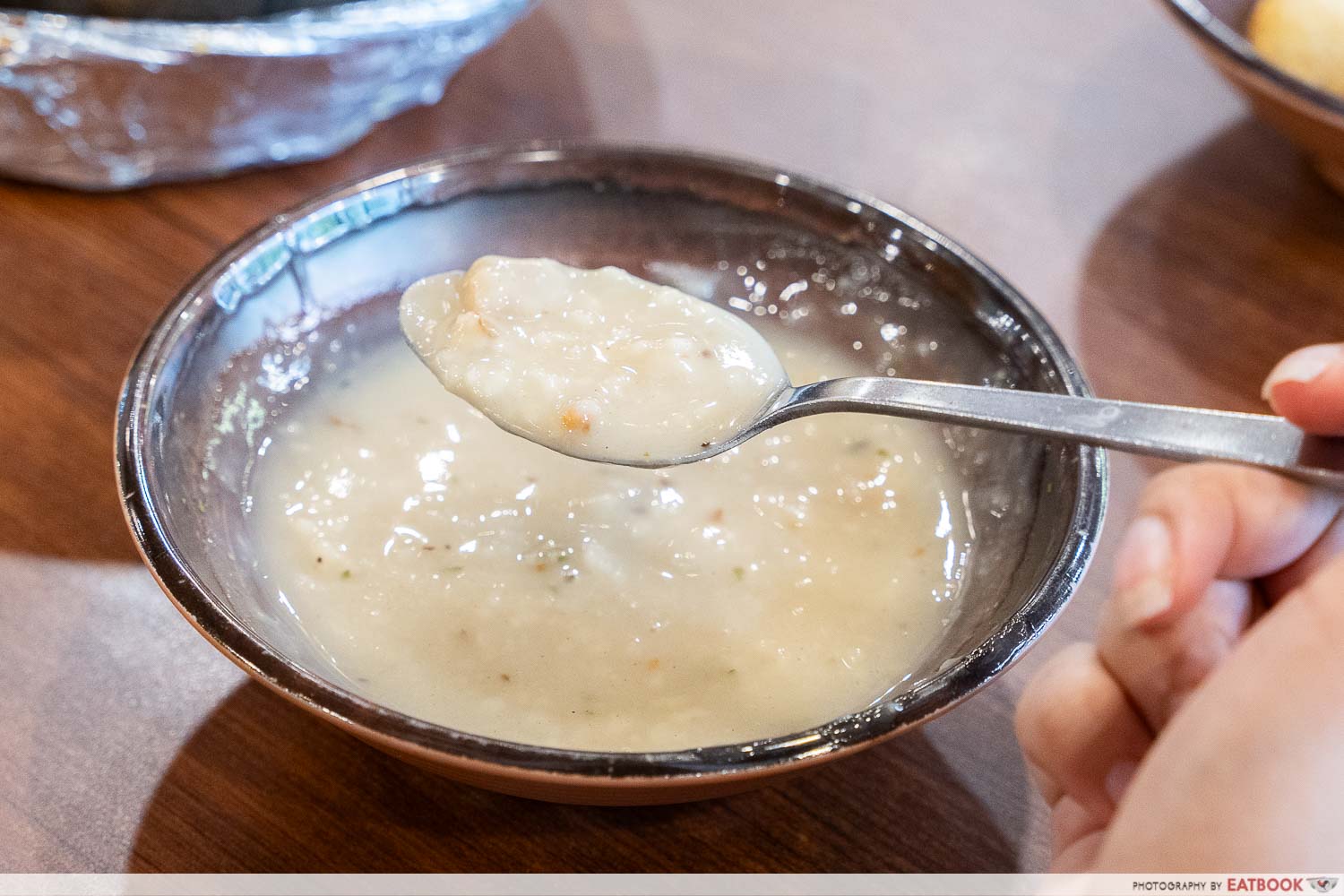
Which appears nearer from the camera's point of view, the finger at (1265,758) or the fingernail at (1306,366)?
the finger at (1265,758)

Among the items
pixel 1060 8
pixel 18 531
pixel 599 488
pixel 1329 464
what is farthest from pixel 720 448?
pixel 1060 8

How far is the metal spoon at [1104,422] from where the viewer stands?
671 millimetres

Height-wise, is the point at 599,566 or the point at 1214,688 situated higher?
the point at 1214,688

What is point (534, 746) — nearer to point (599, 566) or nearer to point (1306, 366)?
point (599, 566)

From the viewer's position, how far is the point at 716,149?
1506 mm

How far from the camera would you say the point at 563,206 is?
1.12 m

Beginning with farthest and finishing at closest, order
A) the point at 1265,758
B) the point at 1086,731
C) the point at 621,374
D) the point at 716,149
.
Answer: the point at 716,149 < the point at 621,374 < the point at 1086,731 < the point at 1265,758

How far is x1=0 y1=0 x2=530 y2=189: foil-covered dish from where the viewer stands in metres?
1.29

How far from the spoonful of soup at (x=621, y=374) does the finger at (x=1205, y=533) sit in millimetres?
100

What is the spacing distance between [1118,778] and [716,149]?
98cm

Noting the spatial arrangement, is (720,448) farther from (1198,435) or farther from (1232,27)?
(1232,27)

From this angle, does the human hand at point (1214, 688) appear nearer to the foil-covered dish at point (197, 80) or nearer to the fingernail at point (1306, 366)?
the fingernail at point (1306, 366)

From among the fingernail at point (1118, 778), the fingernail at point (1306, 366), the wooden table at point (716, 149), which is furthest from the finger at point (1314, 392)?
the wooden table at point (716, 149)

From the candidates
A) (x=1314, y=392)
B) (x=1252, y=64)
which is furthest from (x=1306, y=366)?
(x=1252, y=64)
